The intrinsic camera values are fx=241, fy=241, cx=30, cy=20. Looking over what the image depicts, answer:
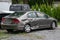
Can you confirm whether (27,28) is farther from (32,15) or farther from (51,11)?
(51,11)

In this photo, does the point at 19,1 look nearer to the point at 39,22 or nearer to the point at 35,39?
the point at 39,22

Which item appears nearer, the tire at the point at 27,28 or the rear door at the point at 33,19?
the tire at the point at 27,28

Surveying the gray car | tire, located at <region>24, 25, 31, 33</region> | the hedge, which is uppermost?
the gray car

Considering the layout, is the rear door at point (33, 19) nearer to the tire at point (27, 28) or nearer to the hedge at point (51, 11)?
the tire at point (27, 28)

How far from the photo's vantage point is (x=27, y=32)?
15.2m

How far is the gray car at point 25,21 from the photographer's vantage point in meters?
14.7

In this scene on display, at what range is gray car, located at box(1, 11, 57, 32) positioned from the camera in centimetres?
1470

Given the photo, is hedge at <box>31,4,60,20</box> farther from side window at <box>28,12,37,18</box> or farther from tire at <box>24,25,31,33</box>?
tire at <box>24,25,31,33</box>

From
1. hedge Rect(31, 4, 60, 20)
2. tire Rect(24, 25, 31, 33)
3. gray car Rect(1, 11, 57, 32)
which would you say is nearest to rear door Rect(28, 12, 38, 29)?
gray car Rect(1, 11, 57, 32)

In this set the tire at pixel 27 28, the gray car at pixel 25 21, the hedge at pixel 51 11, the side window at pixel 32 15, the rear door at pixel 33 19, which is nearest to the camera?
the gray car at pixel 25 21

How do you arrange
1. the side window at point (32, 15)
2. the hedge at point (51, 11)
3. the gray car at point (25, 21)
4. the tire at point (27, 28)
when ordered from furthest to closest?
the hedge at point (51, 11)
the side window at point (32, 15)
the tire at point (27, 28)
the gray car at point (25, 21)

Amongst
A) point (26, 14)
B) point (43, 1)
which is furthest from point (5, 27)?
point (43, 1)

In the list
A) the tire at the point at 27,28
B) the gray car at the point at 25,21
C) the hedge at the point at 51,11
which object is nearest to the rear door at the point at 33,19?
the gray car at the point at 25,21

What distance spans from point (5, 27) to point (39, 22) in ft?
8.21
